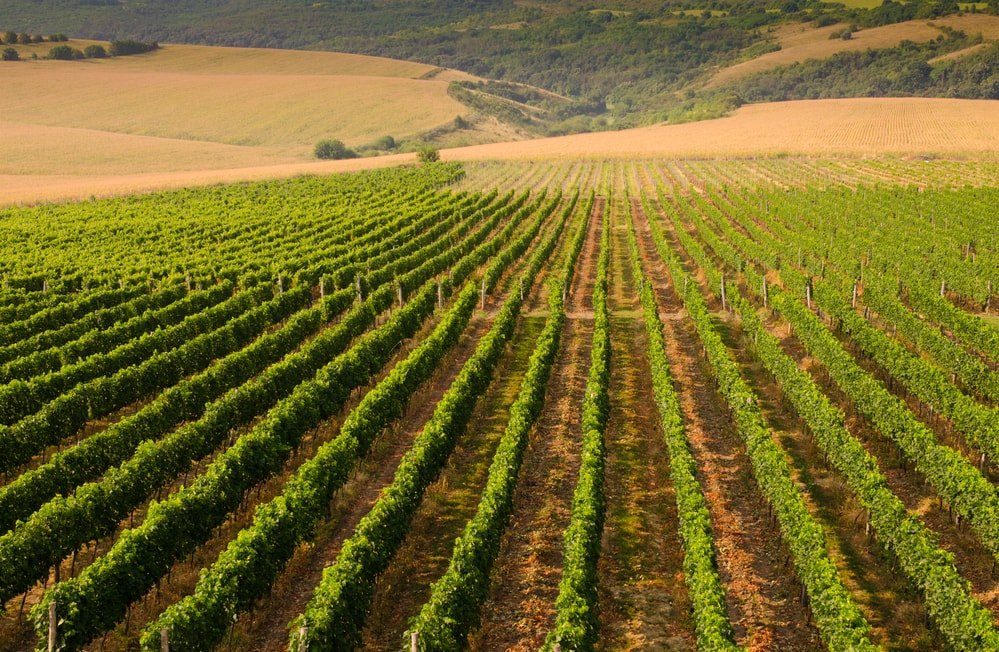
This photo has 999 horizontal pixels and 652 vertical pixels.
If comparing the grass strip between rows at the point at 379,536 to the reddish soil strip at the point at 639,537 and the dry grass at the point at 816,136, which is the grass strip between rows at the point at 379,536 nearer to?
the reddish soil strip at the point at 639,537

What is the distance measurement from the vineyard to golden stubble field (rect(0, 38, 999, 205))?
52.8 m

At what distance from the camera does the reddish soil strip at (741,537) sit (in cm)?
1363

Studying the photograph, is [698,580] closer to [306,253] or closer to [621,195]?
[306,253]

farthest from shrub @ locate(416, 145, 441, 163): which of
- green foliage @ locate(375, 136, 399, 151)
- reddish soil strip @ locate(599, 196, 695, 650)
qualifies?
reddish soil strip @ locate(599, 196, 695, 650)

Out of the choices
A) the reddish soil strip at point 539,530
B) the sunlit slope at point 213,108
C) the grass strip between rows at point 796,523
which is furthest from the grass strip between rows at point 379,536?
the sunlit slope at point 213,108

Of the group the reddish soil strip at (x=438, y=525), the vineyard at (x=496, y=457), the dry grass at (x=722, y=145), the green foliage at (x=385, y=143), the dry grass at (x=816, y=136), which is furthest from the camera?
the green foliage at (x=385, y=143)

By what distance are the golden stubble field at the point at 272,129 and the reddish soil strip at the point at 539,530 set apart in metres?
62.9

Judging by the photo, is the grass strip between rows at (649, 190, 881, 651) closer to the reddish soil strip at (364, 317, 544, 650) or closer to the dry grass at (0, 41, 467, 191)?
the reddish soil strip at (364, 317, 544, 650)

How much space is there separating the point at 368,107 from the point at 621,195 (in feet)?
365

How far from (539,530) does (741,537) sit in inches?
152

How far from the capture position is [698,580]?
1324cm

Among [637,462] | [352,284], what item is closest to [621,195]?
[352,284]

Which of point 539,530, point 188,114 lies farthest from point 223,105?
point 539,530

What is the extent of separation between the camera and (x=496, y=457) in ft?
57.4
